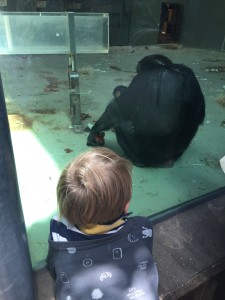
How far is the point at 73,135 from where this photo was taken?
6.98 feet

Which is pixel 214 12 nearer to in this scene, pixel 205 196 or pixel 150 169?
pixel 150 169

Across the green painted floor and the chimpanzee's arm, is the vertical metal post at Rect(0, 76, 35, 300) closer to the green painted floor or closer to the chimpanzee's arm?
the green painted floor

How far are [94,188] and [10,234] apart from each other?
0.21 meters

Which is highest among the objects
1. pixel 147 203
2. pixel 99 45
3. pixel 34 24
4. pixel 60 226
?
pixel 34 24

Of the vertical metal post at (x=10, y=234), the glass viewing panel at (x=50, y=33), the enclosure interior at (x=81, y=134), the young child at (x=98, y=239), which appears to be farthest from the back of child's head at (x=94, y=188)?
the glass viewing panel at (x=50, y=33)

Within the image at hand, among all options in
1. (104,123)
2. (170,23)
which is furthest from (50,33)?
(170,23)

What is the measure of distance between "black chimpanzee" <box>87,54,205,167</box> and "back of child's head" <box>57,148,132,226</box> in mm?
862

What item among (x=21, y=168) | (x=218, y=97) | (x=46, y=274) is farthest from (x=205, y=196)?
(x=218, y=97)

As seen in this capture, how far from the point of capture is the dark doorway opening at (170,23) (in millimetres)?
1750

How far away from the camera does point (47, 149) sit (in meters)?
1.89

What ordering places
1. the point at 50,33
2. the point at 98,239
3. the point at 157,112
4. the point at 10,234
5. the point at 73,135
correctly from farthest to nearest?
1. the point at 73,135
2. the point at 50,33
3. the point at 157,112
4. the point at 98,239
5. the point at 10,234

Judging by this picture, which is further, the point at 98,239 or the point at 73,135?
the point at 73,135

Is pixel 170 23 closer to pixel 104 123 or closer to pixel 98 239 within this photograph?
pixel 104 123

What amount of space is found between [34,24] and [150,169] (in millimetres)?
1091
